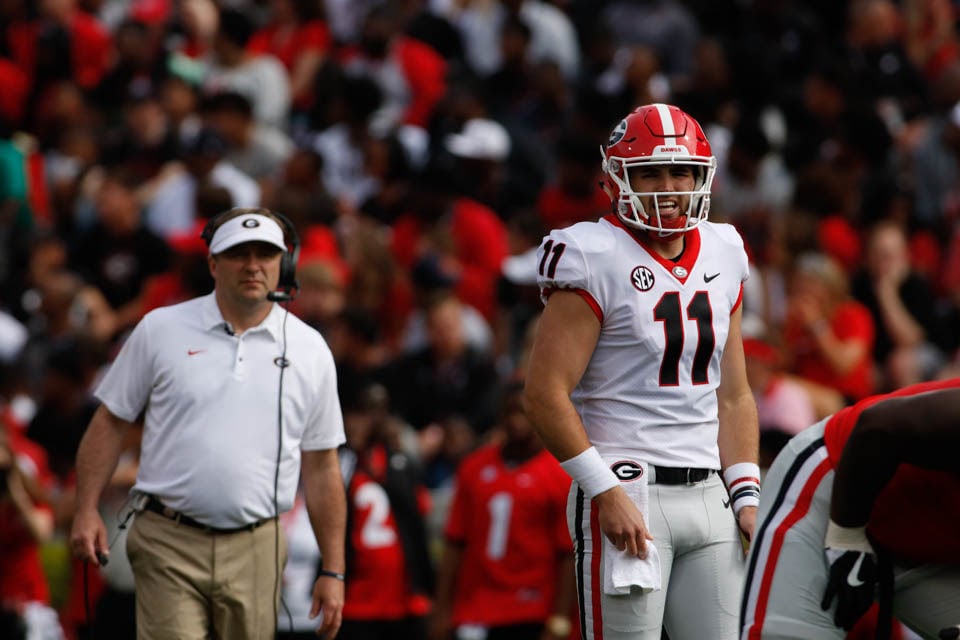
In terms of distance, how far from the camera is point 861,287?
1123 centimetres

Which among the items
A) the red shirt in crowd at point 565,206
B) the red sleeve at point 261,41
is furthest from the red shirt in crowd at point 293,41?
the red shirt in crowd at point 565,206

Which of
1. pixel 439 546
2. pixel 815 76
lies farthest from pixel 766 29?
pixel 439 546

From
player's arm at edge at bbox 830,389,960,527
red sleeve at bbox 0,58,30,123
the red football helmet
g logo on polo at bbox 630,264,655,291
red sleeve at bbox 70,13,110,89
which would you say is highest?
red sleeve at bbox 70,13,110,89

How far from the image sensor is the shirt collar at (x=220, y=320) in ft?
→ 21.6

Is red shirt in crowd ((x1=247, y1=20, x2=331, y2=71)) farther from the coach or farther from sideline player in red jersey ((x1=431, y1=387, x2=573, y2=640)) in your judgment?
the coach

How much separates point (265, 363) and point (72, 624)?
3200 millimetres

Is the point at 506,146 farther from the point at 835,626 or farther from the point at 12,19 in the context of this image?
the point at 835,626

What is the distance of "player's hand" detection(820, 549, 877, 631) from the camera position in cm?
500

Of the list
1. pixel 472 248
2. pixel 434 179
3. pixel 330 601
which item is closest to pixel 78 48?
pixel 434 179

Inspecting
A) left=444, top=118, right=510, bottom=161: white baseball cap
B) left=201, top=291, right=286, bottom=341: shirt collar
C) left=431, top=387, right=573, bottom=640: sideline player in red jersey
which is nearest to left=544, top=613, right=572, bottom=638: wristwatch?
left=431, top=387, right=573, bottom=640: sideline player in red jersey

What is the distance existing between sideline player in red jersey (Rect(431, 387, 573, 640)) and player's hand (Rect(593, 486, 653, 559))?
125 inches

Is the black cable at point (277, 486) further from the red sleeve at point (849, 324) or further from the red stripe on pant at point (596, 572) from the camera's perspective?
the red sleeve at point (849, 324)

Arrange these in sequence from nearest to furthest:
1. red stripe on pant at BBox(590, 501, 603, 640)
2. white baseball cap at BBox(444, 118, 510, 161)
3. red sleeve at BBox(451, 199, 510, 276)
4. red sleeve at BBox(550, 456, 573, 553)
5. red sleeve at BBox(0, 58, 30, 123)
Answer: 1. red stripe on pant at BBox(590, 501, 603, 640)
2. red sleeve at BBox(550, 456, 573, 553)
3. red sleeve at BBox(451, 199, 510, 276)
4. white baseball cap at BBox(444, 118, 510, 161)
5. red sleeve at BBox(0, 58, 30, 123)

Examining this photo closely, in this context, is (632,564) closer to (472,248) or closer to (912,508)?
(912,508)
